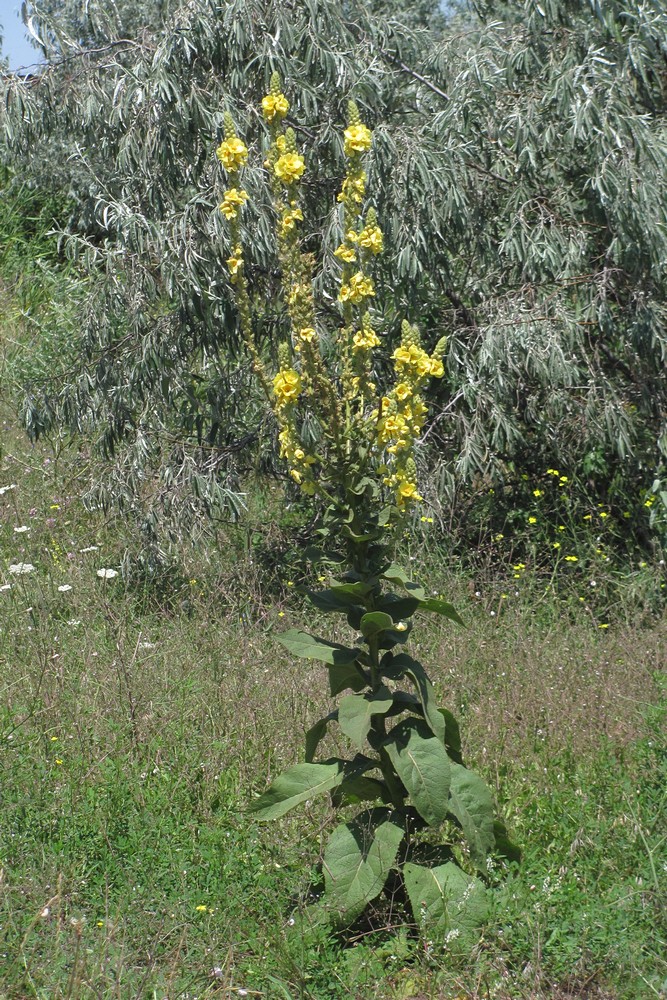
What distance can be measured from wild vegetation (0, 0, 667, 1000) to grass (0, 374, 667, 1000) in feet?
0.05

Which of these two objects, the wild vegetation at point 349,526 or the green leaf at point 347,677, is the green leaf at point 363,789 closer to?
the wild vegetation at point 349,526

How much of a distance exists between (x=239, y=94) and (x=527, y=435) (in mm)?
2422

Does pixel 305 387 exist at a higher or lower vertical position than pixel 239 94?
lower

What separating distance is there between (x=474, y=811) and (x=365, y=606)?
25.5 inches

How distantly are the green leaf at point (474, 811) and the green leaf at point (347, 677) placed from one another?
14.7 inches

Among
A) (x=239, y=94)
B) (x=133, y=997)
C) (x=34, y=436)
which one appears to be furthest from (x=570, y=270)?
(x=133, y=997)

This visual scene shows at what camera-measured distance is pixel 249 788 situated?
3.93 m

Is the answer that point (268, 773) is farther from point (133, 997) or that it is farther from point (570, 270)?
point (570, 270)

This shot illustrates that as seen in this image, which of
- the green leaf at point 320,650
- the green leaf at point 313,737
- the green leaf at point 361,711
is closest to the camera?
the green leaf at point 361,711

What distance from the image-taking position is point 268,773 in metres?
4.05

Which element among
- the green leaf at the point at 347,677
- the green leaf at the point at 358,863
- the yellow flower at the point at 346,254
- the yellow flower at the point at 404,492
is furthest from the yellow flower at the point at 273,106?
the green leaf at the point at 358,863

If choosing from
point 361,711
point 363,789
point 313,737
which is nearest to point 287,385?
point 361,711

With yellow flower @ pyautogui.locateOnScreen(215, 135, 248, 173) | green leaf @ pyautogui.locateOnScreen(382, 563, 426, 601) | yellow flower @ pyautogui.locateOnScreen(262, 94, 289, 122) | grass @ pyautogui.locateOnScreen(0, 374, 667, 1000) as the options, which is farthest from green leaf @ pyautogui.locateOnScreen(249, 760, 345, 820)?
yellow flower @ pyautogui.locateOnScreen(262, 94, 289, 122)

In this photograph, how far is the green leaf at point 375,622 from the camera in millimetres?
2979
